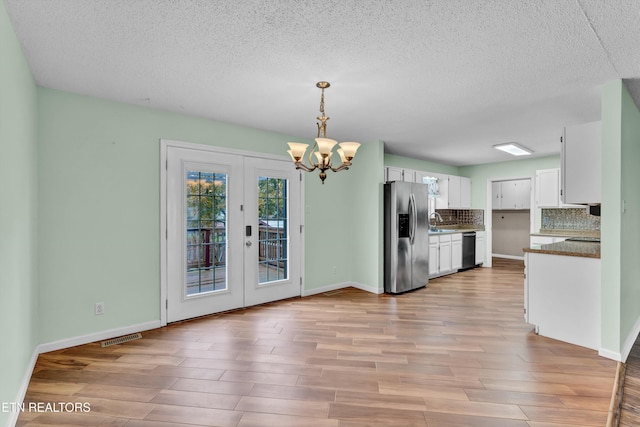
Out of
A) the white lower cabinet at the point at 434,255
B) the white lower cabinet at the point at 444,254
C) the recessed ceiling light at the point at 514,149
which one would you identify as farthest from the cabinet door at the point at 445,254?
the recessed ceiling light at the point at 514,149

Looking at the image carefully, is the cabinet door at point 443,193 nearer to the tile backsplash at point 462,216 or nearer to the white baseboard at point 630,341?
the tile backsplash at point 462,216

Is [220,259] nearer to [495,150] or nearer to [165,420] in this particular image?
[165,420]

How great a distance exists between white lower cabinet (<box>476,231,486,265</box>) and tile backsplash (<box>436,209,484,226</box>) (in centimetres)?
36

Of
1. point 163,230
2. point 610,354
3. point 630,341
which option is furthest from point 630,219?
point 163,230

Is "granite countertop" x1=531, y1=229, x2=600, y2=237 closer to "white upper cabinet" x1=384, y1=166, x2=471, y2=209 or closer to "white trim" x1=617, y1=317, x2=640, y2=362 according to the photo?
"white upper cabinet" x1=384, y1=166, x2=471, y2=209

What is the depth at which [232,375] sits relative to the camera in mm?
2416

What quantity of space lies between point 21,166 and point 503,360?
12.9ft

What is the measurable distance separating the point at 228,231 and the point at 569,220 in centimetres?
635

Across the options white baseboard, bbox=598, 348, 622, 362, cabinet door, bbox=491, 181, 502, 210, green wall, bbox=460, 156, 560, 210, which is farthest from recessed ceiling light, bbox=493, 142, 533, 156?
white baseboard, bbox=598, 348, 622, 362

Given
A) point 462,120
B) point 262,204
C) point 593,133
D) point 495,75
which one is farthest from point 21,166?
point 593,133

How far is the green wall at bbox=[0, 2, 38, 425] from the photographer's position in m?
1.74

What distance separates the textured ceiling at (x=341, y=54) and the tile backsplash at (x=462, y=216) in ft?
12.8

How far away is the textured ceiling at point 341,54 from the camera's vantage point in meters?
1.78

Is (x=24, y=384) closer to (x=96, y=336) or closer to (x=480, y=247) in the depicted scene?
(x=96, y=336)
